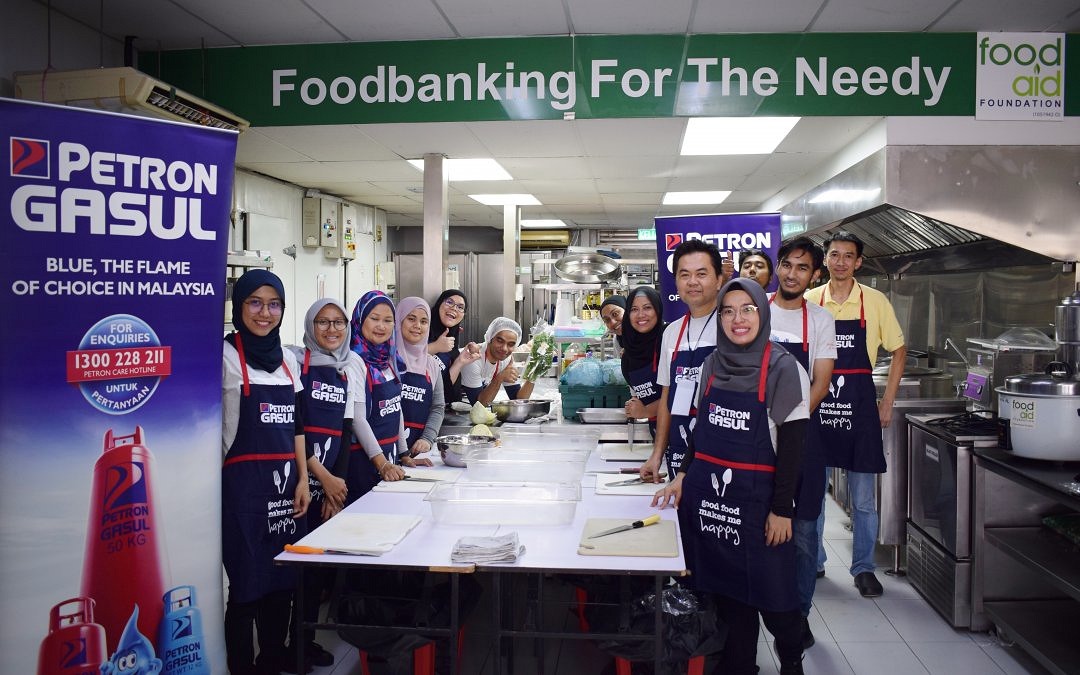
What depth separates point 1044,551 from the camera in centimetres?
296

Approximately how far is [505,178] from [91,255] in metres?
5.02

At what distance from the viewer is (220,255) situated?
249cm

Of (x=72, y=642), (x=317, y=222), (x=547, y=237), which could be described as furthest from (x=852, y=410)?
(x=547, y=237)

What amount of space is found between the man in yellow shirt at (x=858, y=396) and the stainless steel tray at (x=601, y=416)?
1.06 metres

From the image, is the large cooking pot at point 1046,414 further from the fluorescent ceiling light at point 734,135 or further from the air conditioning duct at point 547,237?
the air conditioning duct at point 547,237

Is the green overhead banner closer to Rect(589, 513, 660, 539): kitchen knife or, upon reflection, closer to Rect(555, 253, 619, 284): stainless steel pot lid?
Rect(555, 253, 619, 284): stainless steel pot lid

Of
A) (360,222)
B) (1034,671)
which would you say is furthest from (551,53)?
(360,222)

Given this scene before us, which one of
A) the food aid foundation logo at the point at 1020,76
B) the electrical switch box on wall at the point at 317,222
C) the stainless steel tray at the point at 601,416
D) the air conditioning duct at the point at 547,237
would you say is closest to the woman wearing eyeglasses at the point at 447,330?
the stainless steel tray at the point at 601,416

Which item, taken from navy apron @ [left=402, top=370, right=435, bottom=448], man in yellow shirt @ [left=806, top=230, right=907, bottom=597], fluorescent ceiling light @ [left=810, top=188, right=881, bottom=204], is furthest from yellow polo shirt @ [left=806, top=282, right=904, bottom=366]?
navy apron @ [left=402, top=370, right=435, bottom=448]

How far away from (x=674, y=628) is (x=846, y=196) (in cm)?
375

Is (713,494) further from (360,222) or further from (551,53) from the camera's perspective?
(360,222)

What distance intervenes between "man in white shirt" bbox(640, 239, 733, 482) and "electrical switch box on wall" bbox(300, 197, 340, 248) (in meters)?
5.54

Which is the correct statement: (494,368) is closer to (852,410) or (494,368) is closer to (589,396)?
(589,396)

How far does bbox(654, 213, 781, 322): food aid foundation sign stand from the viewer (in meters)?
4.01
